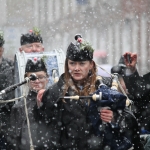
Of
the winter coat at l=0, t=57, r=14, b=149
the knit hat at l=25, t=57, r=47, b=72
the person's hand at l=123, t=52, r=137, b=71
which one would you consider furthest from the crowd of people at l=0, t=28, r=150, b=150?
the person's hand at l=123, t=52, r=137, b=71

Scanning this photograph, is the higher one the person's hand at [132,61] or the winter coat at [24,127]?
the person's hand at [132,61]


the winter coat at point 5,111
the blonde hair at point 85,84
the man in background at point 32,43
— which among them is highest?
the man in background at point 32,43

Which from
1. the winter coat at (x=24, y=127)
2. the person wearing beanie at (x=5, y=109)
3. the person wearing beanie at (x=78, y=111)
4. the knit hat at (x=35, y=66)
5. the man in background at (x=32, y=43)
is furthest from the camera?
the man in background at (x=32, y=43)

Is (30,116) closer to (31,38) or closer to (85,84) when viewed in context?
(85,84)

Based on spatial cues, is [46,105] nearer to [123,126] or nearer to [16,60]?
[123,126]

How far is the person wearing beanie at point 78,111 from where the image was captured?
20.8 ft

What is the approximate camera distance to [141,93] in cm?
833

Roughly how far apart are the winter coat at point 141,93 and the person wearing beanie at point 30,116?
1.14 meters

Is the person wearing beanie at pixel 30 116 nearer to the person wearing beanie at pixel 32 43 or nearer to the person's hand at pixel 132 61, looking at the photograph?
the person's hand at pixel 132 61

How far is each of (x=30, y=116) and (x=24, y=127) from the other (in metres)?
0.25

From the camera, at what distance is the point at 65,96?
6.52 meters

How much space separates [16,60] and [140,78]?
59.0 inches

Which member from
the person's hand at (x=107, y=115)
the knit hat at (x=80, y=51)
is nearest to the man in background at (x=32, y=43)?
the knit hat at (x=80, y=51)

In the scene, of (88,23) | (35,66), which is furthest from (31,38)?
(88,23)
